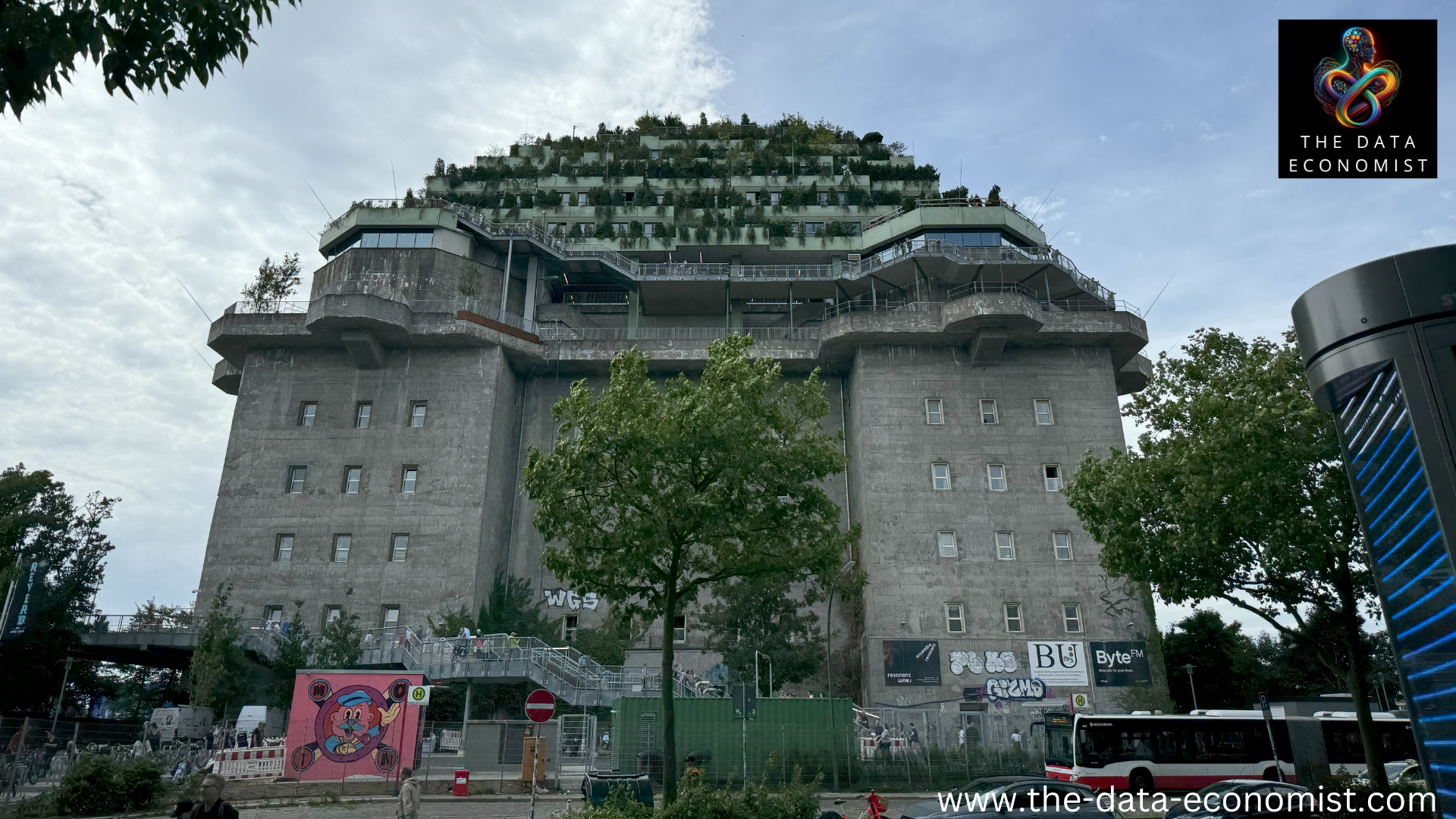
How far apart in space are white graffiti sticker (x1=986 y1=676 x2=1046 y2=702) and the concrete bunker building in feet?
0.47

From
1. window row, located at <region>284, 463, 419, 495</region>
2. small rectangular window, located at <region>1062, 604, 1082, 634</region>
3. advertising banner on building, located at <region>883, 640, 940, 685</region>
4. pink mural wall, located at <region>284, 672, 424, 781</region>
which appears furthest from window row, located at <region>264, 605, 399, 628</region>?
small rectangular window, located at <region>1062, 604, 1082, 634</region>

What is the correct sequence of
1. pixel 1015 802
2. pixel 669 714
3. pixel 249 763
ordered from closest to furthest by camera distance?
pixel 1015 802 → pixel 669 714 → pixel 249 763

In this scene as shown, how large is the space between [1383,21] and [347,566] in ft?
160

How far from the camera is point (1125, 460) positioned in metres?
25.6

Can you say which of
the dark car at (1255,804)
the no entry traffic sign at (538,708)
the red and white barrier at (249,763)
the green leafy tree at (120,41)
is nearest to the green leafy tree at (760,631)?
the red and white barrier at (249,763)

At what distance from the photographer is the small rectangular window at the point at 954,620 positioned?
45906 mm

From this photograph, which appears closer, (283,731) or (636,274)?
(283,731)

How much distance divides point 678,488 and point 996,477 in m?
32.8

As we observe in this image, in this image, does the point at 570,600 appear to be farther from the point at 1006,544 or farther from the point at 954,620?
the point at 1006,544

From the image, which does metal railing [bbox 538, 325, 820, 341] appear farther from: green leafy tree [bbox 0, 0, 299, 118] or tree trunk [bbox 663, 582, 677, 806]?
green leafy tree [bbox 0, 0, 299, 118]

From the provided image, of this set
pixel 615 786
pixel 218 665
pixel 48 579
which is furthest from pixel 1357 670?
pixel 48 579

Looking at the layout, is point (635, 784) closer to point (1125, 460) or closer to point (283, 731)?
point (1125, 460)

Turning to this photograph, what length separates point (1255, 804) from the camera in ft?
49.0

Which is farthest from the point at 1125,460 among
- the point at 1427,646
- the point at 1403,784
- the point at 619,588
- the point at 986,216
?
the point at 986,216
